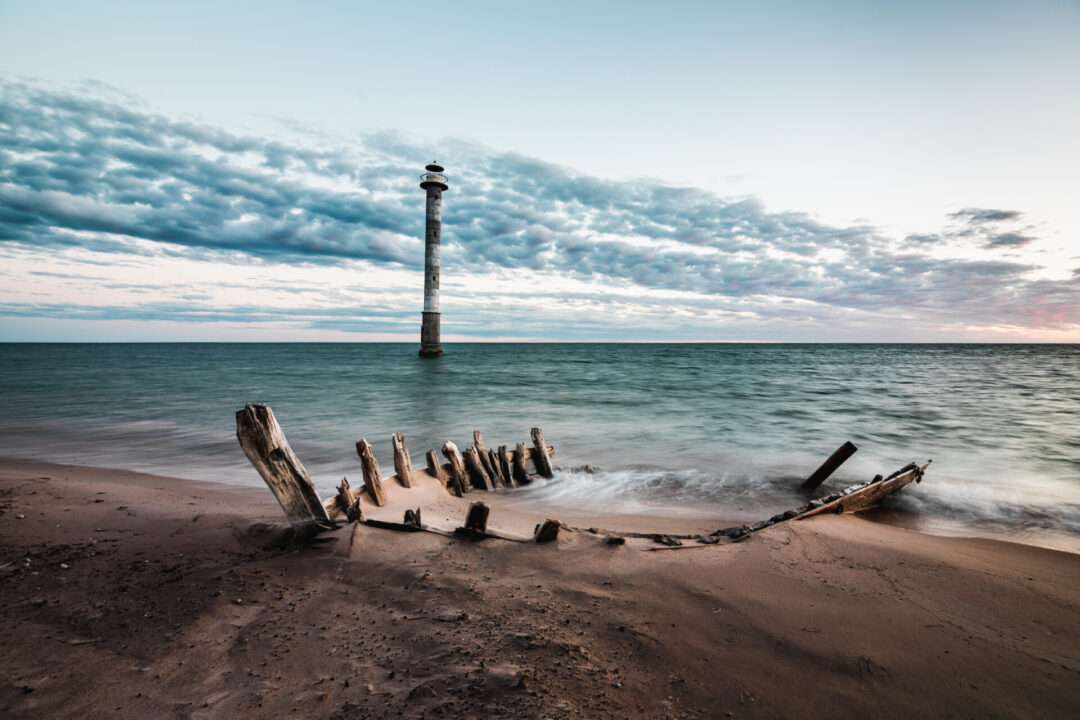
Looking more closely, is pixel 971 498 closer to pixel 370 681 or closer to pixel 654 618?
pixel 654 618

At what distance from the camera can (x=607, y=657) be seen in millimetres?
2641

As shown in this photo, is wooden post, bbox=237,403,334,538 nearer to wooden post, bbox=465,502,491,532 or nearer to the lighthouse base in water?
wooden post, bbox=465,502,491,532

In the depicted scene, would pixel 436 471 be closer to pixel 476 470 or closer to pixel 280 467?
pixel 476 470

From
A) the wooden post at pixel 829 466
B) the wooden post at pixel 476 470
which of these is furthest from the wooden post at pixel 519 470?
the wooden post at pixel 829 466

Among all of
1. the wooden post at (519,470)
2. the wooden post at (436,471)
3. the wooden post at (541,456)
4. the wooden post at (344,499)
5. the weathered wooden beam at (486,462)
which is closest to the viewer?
the wooden post at (344,499)

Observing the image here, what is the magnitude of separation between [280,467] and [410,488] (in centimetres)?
208

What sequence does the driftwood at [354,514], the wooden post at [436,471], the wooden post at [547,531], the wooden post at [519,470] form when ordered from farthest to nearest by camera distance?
the wooden post at [519,470], the wooden post at [436,471], the driftwood at [354,514], the wooden post at [547,531]

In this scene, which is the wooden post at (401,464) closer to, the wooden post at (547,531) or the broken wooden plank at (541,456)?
the wooden post at (547,531)

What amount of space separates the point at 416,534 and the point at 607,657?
6.75 feet

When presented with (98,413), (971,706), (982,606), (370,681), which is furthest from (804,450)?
(98,413)

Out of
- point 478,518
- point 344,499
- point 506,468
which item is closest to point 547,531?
point 478,518

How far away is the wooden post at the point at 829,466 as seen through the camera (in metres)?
7.14

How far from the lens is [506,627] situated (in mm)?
2838

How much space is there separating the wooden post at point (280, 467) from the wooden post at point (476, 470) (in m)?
3.06
